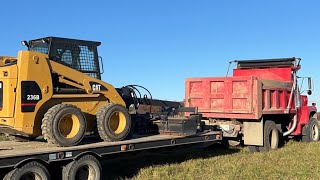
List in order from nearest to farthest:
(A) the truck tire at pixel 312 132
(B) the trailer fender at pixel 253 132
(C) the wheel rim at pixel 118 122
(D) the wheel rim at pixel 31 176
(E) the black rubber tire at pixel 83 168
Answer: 1. (D) the wheel rim at pixel 31 176
2. (E) the black rubber tire at pixel 83 168
3. (C) the wheel rim at pixel 118 122
4. (B) the trailer fender at pixel 253 132
5. (A) the truck tire at pixel 312 132

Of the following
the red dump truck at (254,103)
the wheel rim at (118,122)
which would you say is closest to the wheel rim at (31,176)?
the wheel rim at (118,122)

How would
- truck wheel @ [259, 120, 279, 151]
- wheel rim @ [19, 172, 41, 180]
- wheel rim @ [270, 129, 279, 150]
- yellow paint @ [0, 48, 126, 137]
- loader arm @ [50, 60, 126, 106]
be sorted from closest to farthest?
wheel rim @ [19, 172, 41, 180] < yellow paint @ [0, 48, 126, 137] < loader arm @ [50, 60, 126, 106] < truck wheel @ [259, 120, 279, 151] < wheel rim @ [270, 129, 279, 150]

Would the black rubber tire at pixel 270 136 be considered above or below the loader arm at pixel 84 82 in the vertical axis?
below

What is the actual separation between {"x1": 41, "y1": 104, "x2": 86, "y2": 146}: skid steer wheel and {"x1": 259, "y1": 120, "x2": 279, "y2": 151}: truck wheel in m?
6.08

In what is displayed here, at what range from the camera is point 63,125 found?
24.4 feet

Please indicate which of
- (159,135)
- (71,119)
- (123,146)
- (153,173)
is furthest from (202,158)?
(71,119)

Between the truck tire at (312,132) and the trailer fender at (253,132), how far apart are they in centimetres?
347

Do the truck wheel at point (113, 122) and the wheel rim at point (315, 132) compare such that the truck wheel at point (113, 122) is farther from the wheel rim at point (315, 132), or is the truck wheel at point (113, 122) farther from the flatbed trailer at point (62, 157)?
the wheel rim at point (315, 132)

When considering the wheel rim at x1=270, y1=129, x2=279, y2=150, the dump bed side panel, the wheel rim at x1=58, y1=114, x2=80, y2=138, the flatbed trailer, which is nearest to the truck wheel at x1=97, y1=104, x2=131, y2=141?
the flatbed trailer

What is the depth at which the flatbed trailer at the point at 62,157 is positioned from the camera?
623cm

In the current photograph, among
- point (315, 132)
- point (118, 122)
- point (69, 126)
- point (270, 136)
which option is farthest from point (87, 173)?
point (315, 132)

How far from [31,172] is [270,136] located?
7.85m

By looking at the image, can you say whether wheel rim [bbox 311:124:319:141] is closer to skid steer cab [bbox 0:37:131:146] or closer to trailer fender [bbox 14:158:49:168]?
skid steer cab [bbox 0:37:131:146]

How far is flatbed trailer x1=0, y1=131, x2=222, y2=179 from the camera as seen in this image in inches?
245
